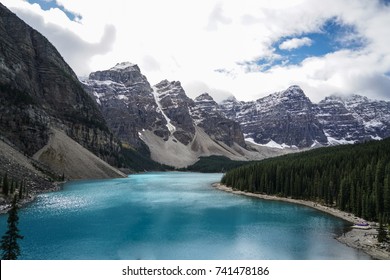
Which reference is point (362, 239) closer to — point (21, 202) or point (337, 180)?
point (337, 180)

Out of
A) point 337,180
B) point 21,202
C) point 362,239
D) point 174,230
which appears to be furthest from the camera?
point 337,180

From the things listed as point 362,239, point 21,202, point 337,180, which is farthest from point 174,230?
point 337,180

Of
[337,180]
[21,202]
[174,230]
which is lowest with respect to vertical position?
[174,230]

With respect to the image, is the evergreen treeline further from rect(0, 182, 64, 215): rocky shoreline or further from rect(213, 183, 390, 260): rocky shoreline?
rect(0, 182, 64, 215): rocky shoreline

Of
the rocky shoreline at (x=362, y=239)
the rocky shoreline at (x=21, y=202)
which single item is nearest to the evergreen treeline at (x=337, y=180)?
the rocky shoreline at (x=362, y=239)

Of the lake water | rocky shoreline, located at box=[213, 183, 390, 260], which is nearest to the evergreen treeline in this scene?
rocky shoreline, located at box=[213, 183, 390, 260]
